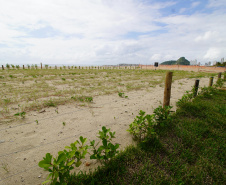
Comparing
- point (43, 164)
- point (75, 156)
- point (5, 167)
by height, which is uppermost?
point (43, 164)

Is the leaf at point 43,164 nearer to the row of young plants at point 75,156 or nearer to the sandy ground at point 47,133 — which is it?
the row of young plants at point 75,156

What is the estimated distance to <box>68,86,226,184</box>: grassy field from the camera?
1.92m

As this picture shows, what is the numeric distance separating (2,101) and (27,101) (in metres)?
0.99

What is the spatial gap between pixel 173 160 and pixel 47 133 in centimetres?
285

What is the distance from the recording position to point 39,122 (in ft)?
11.8

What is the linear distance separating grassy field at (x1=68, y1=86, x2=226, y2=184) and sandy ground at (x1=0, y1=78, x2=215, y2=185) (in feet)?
1.21

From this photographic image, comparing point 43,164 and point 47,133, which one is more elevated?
point 43,164

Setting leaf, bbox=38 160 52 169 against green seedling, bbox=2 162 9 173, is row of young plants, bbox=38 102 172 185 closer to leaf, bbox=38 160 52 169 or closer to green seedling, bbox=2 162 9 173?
leaf, bbox=38 160 52 169

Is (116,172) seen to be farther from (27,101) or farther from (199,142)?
(27,101)

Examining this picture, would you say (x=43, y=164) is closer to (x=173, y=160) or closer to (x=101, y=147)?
(x=101, y=147)

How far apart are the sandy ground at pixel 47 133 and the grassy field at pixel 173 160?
37cm

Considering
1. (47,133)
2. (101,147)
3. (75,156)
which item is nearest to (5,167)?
(47,133)

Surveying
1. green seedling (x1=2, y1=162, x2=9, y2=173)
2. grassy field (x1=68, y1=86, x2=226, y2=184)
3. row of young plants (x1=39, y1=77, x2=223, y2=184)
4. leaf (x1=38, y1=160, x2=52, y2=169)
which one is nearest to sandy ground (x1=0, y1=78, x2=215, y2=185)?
green seedling (x1=2, y1=162, x2=9, y2=173)

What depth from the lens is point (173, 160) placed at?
2256 mm
